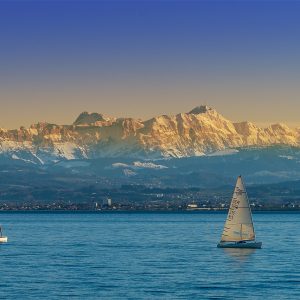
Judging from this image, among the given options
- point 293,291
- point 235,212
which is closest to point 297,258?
point 235,212

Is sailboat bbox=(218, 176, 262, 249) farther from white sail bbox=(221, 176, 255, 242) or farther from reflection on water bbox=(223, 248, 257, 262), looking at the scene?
reflection on water bbox=(223, 248, 257, 262)

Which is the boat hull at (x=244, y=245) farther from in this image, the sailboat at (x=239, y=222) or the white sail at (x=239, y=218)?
the white sail at (x=239, y=218)

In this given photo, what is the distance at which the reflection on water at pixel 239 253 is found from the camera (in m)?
118

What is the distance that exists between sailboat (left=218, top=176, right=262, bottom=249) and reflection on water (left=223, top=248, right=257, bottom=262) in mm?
601

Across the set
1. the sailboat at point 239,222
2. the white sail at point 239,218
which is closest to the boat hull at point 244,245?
the sailboat at point 239,222

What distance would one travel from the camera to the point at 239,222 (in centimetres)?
12756

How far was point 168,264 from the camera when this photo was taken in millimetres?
112188

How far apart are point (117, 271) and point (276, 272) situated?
14125mm

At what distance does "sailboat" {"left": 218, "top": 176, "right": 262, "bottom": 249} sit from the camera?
12669 cm

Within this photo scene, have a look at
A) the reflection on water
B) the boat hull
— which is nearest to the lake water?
the reflection on water

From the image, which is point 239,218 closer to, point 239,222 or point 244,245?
point 239,222

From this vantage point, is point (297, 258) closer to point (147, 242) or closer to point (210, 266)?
point (210, 266)

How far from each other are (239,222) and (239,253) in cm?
429

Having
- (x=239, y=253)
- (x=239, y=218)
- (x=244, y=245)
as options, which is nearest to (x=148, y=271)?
(x=239, y=253)
